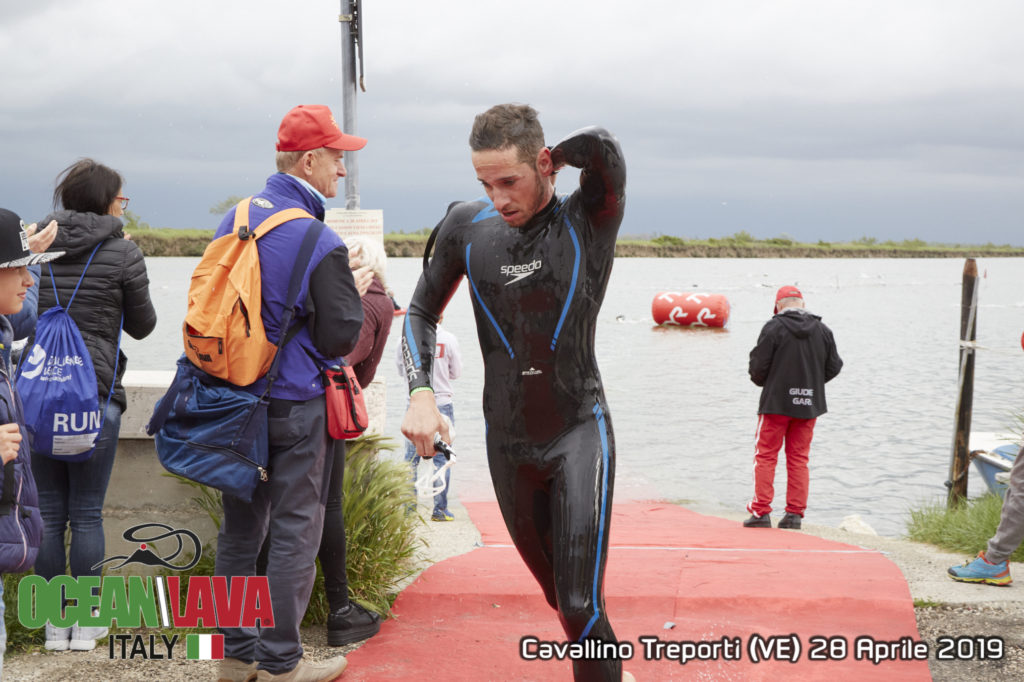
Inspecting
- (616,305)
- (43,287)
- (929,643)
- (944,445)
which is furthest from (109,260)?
(616,305)

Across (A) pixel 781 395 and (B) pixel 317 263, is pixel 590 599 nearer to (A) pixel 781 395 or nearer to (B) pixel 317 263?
(B) pixel 317 263

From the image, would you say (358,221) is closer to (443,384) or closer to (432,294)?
(443,384)

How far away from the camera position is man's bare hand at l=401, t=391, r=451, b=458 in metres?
3.09

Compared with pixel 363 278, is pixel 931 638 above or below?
below

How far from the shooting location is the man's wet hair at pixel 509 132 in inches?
123

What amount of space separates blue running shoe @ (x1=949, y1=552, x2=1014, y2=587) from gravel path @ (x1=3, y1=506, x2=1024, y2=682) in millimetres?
57

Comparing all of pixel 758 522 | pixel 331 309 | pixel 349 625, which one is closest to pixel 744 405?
pixel 758 522

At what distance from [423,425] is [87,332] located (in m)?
2.17

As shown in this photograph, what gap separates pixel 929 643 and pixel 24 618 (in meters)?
4.38

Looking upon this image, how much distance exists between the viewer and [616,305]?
58375 mm

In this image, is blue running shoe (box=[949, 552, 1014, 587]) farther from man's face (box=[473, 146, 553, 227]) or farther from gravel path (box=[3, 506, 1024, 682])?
man's face (box=[473, 146, 553, 227])

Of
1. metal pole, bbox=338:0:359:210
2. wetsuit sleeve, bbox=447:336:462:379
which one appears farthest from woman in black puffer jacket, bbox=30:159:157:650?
wetsuit sleeve, bbox=447:336:462:379

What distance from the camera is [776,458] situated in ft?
28.4

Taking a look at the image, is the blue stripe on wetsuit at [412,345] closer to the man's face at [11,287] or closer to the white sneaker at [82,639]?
the man's face at [11,287]
